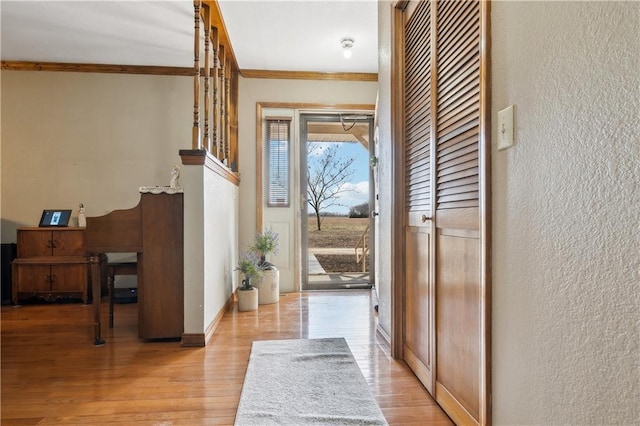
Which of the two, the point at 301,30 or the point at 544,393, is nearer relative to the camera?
the point at 544,393

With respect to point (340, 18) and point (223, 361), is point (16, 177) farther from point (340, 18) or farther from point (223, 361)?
point (340, 18)

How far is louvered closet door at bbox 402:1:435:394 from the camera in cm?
172

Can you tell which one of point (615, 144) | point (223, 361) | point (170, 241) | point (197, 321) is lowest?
point (223, 361)

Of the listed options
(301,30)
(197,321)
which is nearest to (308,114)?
(301,30)

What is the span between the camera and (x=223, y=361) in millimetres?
2068

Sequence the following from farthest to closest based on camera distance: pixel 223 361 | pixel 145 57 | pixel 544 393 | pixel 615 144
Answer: pixel 145 57
pixel 223 361
pixel 544 393
pixel 615 144

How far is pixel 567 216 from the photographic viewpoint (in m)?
0.79

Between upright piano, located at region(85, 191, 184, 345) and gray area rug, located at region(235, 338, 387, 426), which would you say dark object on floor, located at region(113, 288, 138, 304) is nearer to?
upright piano, located at region(85, 191, 184, 345)

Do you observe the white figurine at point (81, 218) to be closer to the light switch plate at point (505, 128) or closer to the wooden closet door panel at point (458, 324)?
the wooden closet door panel at point (458, 324)

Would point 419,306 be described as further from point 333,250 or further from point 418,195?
point 333,250

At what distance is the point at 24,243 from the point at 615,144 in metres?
4.58

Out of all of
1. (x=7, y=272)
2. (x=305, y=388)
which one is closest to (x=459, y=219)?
(x=305, y=388)

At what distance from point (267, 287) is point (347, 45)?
8.44 feet

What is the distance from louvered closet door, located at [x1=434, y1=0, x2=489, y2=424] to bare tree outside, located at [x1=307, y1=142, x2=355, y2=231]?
282 cm
